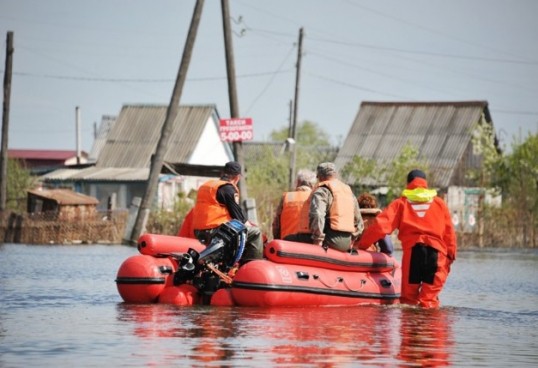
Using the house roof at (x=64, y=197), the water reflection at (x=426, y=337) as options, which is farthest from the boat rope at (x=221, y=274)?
the house roof at (x=64, y=197)

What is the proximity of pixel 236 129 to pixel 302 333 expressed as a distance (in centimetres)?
2304

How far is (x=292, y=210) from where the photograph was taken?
18.3 metres

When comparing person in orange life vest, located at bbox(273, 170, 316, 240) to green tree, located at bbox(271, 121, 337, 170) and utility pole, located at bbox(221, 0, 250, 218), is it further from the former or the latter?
green tree, located at bbox(271, 121, 337, 170)

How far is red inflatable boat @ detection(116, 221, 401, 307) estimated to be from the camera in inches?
664

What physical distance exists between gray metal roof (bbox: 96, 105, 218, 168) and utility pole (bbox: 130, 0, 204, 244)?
92.7 feet

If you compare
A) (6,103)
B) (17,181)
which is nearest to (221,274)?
(6,103)

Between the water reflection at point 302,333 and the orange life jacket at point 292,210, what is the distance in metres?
1.38

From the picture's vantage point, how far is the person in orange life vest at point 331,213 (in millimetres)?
17734

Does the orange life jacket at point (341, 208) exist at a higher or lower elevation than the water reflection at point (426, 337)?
higher

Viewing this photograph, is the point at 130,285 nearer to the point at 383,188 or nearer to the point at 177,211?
the point at 177,211

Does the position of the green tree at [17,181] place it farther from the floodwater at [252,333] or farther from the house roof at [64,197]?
the floodwater at [252,333]

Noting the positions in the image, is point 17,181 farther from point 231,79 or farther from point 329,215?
point 329,215

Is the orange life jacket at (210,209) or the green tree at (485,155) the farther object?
the green tree at (485,155)

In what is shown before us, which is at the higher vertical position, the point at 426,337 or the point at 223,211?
the point at 223,211
